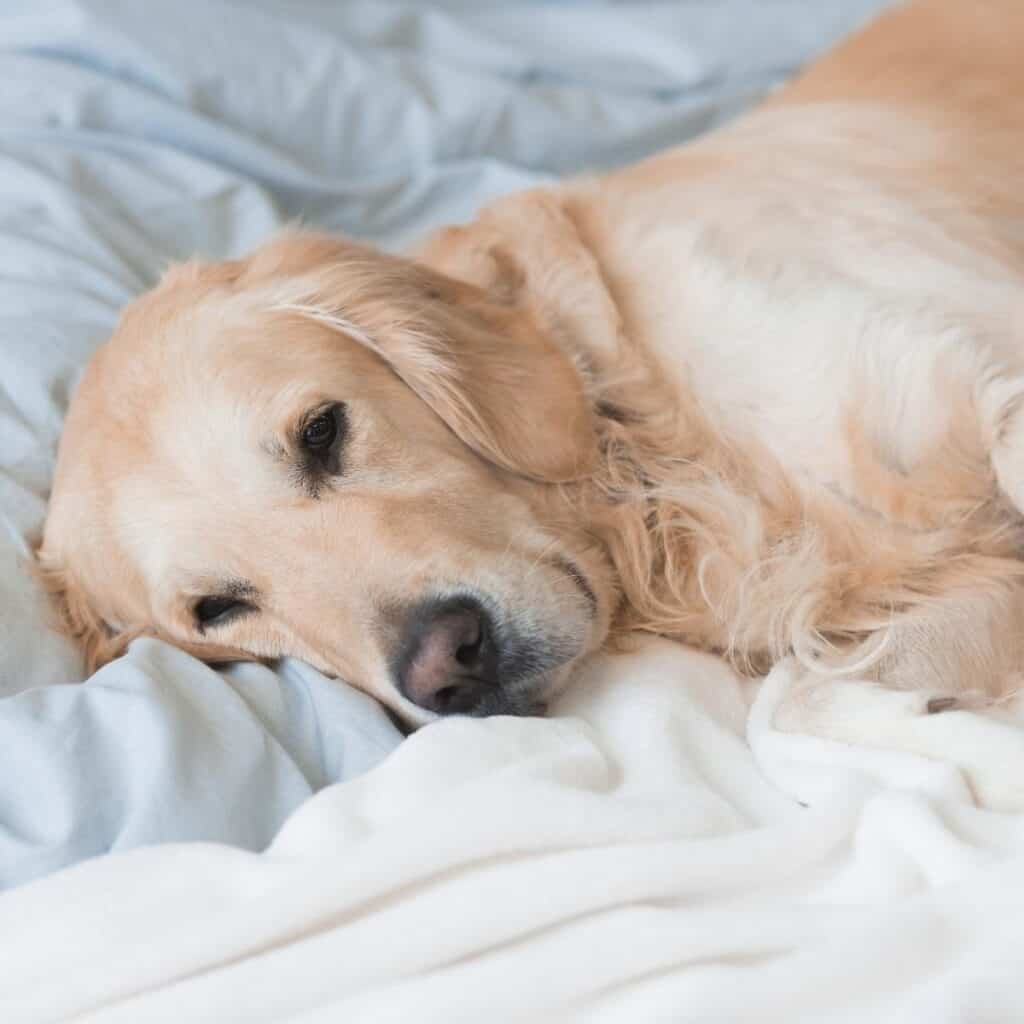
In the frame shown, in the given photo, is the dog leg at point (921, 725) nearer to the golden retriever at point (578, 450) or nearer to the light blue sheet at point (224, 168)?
the golden retriever at point (578, 450)

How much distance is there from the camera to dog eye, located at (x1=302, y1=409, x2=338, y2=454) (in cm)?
163

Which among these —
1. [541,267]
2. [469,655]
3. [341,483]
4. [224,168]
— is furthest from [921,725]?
[224,168]

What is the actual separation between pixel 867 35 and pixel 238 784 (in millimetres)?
1891

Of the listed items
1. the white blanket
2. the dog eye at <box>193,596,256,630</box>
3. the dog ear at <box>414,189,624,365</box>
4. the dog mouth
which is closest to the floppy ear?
the dog ear at <box>414,189,624,365</box>

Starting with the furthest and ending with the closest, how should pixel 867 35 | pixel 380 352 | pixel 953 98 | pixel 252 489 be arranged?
pixel 867 35, pixel 953 98, pixel 380 352, pixel 252 489

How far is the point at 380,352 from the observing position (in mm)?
1759

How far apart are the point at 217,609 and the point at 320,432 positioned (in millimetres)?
280

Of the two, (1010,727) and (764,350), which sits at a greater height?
(764,350)

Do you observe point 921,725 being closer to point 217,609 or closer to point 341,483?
point 341,483

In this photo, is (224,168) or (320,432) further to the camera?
(224,168)

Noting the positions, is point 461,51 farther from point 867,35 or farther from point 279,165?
point 867,35

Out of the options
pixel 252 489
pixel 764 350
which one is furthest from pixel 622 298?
pixel 252 489

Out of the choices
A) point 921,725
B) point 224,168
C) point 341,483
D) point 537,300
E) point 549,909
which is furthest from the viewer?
point 224,168

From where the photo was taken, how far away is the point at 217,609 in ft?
5.65
